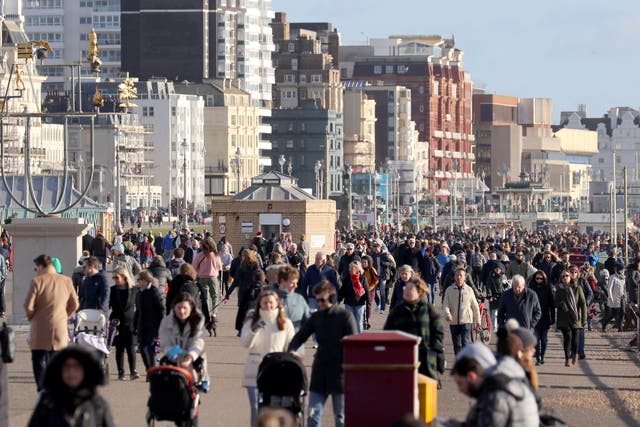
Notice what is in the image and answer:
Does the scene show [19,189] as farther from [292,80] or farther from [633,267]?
[292,80]

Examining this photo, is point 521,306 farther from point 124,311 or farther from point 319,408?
point 319,408

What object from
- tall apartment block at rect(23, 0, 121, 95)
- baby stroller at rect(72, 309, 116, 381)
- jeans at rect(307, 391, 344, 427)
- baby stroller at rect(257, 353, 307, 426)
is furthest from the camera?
tall apartment block at rect(23, 0, 121, 95)

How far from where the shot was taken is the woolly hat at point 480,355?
1164cm

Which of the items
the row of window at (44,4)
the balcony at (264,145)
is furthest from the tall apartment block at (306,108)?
the row of window at (44,4)

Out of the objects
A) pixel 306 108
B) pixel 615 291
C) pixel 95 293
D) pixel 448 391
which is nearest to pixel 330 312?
pixel 448 391

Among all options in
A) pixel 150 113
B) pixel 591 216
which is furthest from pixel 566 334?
pixel 150 113

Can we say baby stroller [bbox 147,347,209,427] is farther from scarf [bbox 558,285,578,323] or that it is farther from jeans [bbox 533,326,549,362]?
scarf [bbox 558,285,578,323]

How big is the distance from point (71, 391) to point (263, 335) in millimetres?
4445

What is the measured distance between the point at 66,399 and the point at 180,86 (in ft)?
504

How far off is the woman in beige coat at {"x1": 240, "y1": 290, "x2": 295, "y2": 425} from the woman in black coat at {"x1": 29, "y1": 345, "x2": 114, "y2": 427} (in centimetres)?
430

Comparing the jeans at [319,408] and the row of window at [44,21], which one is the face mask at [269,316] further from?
the row of window at [44,21]

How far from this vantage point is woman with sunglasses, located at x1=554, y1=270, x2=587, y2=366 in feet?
80.0

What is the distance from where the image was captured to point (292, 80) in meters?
189

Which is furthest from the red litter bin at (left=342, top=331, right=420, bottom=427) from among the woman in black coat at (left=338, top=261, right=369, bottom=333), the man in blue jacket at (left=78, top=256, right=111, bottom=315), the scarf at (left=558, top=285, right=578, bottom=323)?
the woman in black coat at (left=338, top=261, right=369, bottom=333)
